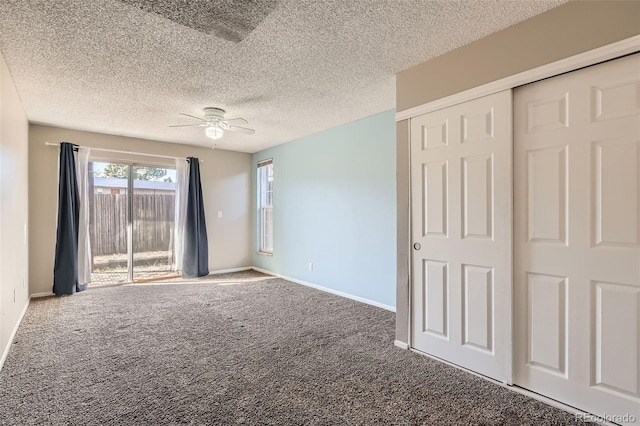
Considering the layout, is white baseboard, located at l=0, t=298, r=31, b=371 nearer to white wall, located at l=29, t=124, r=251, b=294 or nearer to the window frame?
white wall, located at l=29, t=124, r=251, b=294

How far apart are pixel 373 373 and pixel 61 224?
4719 mm

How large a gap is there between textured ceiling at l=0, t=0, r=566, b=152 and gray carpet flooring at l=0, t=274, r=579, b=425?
94.4 inches

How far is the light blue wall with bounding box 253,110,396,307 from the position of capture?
12.8 ft

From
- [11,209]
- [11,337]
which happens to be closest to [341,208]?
[11,209]

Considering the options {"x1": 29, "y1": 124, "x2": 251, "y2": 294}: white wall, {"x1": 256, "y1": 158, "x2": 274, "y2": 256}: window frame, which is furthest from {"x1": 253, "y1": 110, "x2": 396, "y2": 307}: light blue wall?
{"x1": 29, "y1": 124, "x2": 251, "y2": 294}: white wall

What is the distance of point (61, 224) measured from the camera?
14.7ft

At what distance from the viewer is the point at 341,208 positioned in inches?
179

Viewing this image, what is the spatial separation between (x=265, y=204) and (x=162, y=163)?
1.99m

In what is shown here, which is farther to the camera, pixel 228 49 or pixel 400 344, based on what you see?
pixel 400 344

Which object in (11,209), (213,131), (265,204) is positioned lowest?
(11,209)

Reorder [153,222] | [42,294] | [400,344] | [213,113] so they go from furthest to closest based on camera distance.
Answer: [153,222] → [42,294] → [213,113] → [400,344]

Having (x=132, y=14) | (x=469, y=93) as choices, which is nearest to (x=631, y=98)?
(x=469, y=93)

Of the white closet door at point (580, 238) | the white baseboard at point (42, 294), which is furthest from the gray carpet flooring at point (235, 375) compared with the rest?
the white baseboard at point (42, 294)

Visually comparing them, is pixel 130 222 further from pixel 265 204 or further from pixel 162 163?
pixel 265 204
